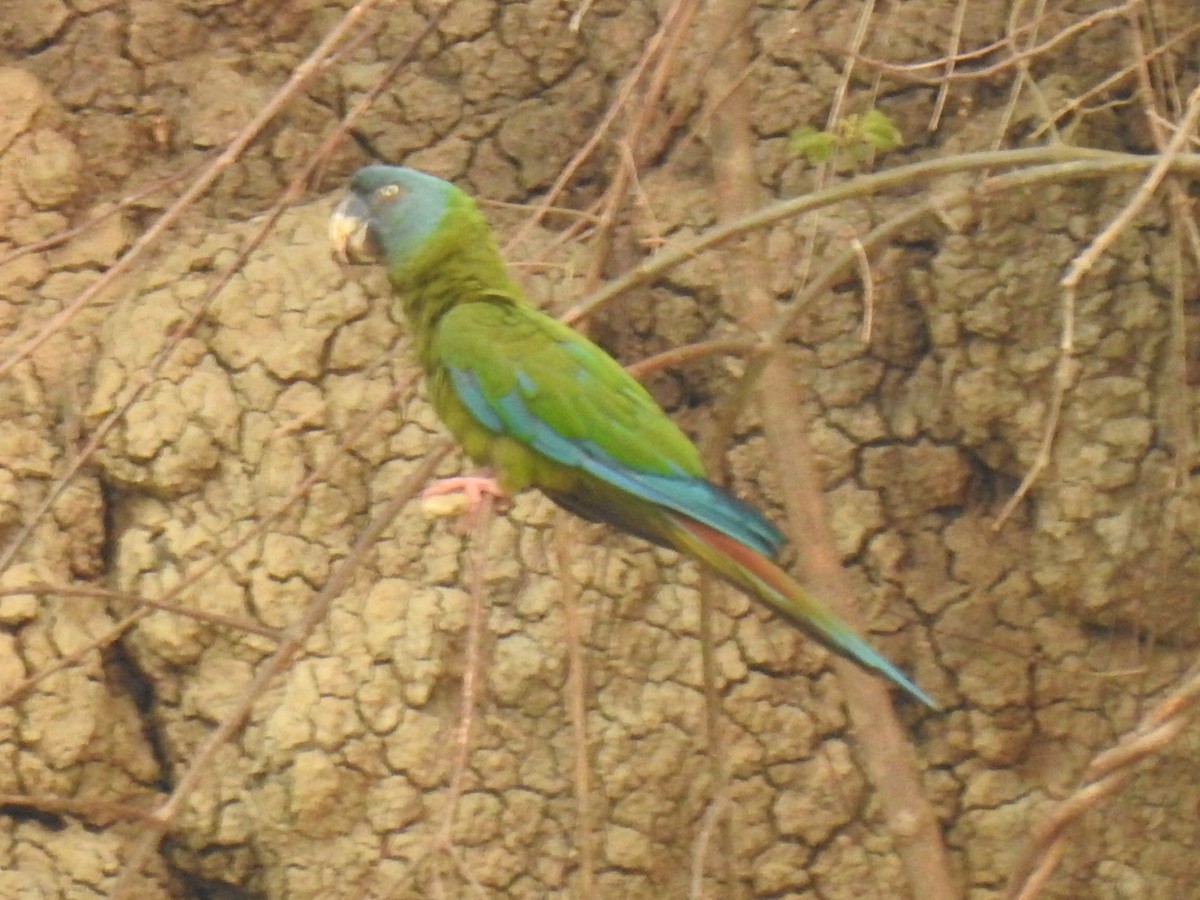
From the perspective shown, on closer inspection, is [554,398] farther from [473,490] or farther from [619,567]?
[619,567]

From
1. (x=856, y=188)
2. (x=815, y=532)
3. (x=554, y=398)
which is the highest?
(x=856, y=188)

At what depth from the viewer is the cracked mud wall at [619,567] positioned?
315cm

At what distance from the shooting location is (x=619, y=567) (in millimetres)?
3225

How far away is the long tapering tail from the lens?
1.99 m

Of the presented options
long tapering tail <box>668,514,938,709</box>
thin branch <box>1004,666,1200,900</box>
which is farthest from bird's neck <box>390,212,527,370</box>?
thin branch <box>1004,666,1200,900</box>

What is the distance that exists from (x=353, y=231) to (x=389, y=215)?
0.07m

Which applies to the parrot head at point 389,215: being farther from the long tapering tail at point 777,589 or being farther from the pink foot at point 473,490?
the long tapering tail at point 777,589

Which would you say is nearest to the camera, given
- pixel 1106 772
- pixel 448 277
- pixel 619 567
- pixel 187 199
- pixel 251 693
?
pixel 1106 772

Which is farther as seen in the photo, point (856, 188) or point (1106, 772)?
point (856, 188)

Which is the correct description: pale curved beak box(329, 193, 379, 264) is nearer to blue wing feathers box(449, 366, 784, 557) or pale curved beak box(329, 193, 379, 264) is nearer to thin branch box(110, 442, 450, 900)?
blue wing feathers box(449, 366, 784, 557)

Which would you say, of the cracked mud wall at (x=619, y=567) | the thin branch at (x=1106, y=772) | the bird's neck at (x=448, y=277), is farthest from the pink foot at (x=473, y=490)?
the thin branch at (x=1106, y=772)

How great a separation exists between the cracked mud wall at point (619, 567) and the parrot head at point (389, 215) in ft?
1.76

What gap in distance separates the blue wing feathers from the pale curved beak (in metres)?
0.33

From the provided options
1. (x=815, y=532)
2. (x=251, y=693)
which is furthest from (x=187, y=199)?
(x=815, y=532)
